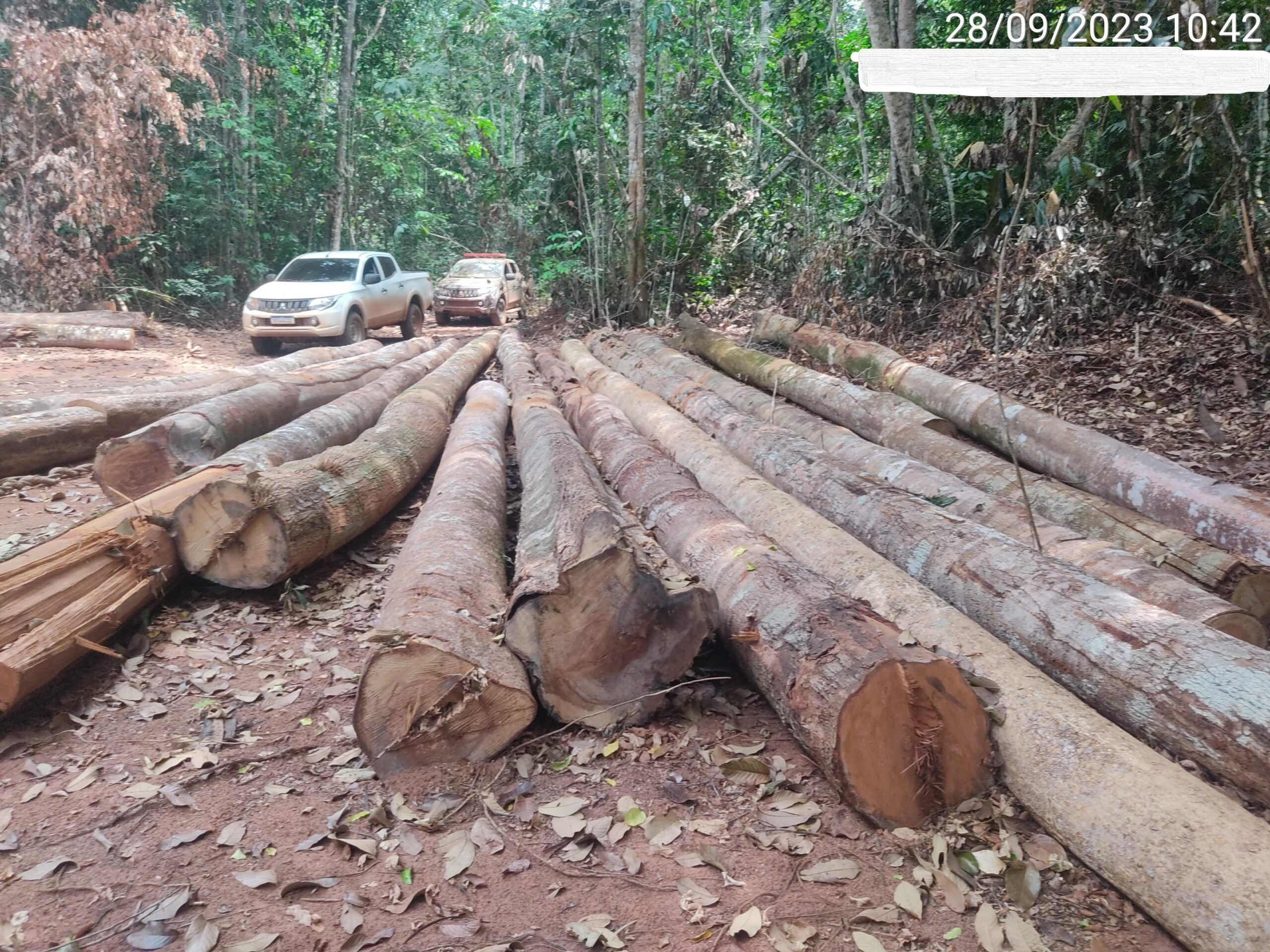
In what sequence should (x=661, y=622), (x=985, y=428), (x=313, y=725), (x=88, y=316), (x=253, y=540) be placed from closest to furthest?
(x=661, y=622)
(x=313, y=725)
(x=253, y=540)
(x=985, y=428)
(x=88, y=316)

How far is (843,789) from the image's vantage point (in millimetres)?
2639

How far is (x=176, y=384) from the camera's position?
802cm

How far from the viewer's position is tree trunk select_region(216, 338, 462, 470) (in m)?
5.14

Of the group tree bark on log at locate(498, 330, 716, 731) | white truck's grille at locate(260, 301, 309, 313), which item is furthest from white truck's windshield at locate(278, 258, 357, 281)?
tree bark on log at locate(498, 330, 716, 731)

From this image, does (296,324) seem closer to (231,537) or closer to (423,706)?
(231,537)

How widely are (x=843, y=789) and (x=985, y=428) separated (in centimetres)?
423

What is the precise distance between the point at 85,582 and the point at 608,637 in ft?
8.28

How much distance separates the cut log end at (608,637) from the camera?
3031 mm

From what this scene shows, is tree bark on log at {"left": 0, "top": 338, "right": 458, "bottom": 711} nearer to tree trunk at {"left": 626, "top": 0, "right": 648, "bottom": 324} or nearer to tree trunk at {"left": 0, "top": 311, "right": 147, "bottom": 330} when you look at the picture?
tree trunk at {"left": 626, "top": 0, "right": 648, "bottom": 324}

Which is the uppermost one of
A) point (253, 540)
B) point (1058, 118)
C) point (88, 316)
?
point (1058, 118)

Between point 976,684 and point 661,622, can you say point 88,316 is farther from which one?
point 976,684

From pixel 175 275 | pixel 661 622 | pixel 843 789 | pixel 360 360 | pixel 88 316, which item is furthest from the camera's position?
pixel 175 275

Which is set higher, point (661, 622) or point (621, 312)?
point (621, 312)

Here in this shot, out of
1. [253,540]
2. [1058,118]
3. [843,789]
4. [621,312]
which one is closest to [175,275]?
[621,312]
